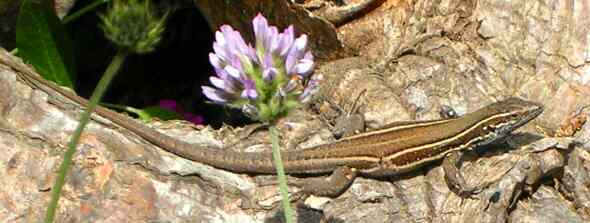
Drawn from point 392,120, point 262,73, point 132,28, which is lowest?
point 262,73

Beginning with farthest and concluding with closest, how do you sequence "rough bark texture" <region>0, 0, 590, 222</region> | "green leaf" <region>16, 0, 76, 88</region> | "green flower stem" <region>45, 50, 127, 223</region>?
"green leaf" <region>16, 0, 76, 88</region> < "rough bark texture" <region>0, 0, 590, 222</region> < "green flower stem" <region>45, 50, 127, 223</region>

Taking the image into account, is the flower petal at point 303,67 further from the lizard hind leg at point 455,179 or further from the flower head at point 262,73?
the lizard hind leg at point 455,179

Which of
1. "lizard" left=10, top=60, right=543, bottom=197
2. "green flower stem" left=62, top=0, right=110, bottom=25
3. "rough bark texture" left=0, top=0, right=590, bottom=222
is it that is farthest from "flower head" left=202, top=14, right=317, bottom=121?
"green flower stem" left=62, top=0, right=110, bottom=25

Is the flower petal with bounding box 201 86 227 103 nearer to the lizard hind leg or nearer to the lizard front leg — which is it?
the lizard front leg

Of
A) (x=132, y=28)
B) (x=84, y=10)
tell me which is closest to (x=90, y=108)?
(x=132, y=28)

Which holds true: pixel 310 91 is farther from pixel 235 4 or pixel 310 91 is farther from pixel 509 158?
pixel 235 4

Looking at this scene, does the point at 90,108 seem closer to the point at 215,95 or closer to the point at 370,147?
the point at 215,95
